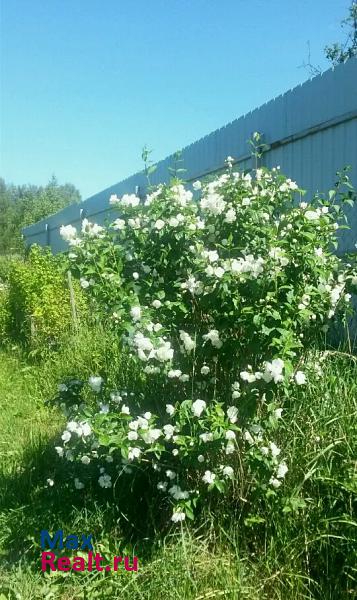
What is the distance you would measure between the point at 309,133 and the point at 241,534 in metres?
3.26

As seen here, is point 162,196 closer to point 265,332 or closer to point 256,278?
point 256,278

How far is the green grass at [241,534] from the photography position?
7.82 ft

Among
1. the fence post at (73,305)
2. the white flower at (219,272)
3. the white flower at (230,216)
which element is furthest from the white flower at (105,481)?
the fence post at (73,305)

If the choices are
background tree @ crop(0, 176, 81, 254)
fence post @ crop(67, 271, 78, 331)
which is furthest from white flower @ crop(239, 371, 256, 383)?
background tree @ crop(0, 176, 81, 254)

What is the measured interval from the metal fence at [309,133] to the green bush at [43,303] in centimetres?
198

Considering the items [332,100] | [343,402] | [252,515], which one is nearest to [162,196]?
[343,402]

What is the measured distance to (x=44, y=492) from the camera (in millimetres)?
3465

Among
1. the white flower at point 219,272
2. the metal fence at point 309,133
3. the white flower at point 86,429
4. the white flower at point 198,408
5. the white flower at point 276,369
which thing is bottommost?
the white flower at point 86,429

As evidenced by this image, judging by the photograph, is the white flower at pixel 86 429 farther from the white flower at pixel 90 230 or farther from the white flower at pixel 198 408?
the white flower at pixel 90 230

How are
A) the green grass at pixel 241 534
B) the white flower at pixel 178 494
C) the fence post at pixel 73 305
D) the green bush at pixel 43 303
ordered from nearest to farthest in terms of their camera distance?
the green grass at pixel 241 534, the white flower at pixel 178 494, the fence post at pixel 73 305, the green bush at pixel 43 303

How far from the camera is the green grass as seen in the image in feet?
7.82

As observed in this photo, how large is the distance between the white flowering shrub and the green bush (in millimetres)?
3574

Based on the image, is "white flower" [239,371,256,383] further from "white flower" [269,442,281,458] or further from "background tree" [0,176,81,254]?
"background tree" [0,176,81,254]

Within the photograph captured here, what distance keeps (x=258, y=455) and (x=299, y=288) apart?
2.28ft
